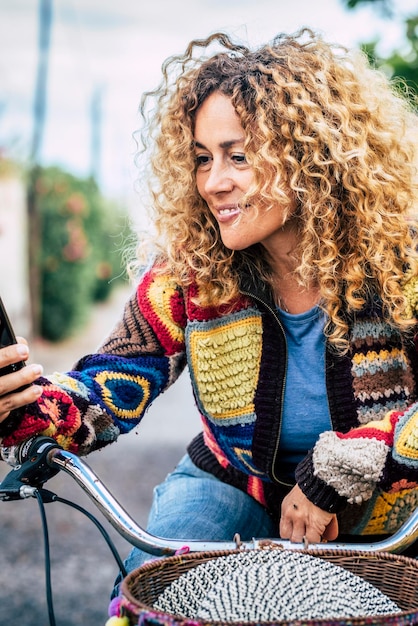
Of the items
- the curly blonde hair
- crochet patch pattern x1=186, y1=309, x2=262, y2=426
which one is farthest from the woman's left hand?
the curly blonde hair

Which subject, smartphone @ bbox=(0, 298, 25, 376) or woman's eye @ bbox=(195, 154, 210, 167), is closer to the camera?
smartphone @ bbox=(0, 298, 25, 376)

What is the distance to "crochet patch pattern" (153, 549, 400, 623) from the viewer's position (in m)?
1.39

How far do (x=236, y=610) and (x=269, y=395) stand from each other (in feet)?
3.08

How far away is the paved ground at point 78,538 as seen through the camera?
13.6 ft

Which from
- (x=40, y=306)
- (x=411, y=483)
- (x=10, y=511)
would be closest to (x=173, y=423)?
(x=10, y=511)

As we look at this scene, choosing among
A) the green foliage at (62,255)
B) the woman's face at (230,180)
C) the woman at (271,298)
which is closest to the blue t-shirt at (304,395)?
the woman at (271,298)

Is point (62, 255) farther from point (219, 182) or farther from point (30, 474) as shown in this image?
point (30, 474)

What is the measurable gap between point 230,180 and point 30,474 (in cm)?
101

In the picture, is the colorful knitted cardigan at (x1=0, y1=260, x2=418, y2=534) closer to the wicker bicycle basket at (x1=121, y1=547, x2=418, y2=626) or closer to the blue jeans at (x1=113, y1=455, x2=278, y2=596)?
the blue jeans at (x1=113, y1=455, x2=278, y2=596)

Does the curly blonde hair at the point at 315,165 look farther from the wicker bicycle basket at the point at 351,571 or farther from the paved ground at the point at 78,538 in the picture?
the paved ground at the point at 78,538

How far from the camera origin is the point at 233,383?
2332 mm

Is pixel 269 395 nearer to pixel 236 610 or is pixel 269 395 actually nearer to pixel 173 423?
pixel 236 610

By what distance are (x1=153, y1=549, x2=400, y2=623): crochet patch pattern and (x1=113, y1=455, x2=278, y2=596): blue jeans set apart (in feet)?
1.80

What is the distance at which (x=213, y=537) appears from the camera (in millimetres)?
2166
